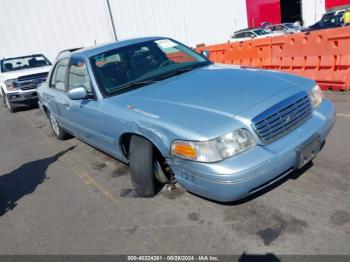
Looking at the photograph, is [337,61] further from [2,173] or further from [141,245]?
[2,173]

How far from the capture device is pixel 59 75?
6027 mm

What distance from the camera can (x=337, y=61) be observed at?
23.5 feet

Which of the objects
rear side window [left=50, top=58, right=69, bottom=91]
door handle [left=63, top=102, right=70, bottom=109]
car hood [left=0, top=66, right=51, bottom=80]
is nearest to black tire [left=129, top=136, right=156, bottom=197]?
door handle [left=63, top=102, right=70, bottom=109]

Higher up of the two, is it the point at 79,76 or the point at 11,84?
the point at 79,76

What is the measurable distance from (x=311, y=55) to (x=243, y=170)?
5590 mm

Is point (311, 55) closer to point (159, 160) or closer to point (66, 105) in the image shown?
point (66, 105)

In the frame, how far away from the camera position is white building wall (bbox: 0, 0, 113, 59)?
20.8 meters

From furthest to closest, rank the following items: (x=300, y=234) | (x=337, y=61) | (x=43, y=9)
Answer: (x=43, y=9), (x=337, y=61), (x=300, y=234)

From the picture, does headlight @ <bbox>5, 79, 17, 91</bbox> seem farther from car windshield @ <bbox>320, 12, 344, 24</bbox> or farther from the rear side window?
car windshield @ <bbox>320, 12, 344, 24</bbox>

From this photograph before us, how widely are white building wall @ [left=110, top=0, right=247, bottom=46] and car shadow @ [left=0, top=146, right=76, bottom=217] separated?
17608 mm

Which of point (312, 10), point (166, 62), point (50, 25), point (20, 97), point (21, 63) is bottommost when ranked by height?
point (312, 10)

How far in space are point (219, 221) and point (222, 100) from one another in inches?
43.0

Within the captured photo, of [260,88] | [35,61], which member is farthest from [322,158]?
[35,61]

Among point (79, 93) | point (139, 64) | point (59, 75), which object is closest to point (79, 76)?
point (79, 93)
